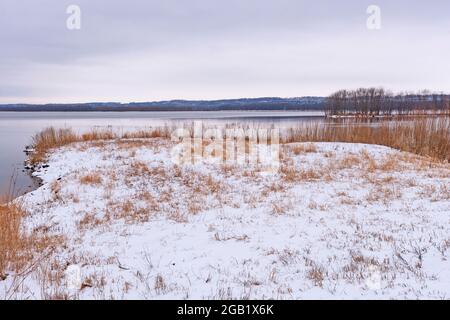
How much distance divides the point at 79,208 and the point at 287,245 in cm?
561

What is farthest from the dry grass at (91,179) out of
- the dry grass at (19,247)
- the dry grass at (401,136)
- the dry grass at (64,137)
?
the dry grass at (401,136)

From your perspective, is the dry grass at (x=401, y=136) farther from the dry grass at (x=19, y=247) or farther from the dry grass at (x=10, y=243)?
the dry grass at (x=10, y=243)

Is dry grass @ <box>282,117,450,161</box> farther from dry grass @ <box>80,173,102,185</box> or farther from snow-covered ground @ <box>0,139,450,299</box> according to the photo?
dry grass @ <box>80,173,102,185</box>

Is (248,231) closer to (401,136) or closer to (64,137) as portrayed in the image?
(401,136)

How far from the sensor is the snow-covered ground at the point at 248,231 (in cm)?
423

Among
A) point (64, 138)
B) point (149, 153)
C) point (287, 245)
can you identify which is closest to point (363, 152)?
point (149, 153)

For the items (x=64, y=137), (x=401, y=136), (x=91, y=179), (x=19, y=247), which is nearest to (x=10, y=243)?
(x=19, y=247)

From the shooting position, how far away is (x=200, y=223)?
720 centimetres

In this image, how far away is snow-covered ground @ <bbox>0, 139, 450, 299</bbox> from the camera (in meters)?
4.23

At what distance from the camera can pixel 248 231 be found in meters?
6.52

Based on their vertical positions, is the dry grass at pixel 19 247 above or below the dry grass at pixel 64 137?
below

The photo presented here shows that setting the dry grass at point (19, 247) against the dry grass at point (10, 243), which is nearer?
the dry grass at point (19, 247)

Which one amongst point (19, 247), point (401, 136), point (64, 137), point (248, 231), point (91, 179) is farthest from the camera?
point (64, 137)

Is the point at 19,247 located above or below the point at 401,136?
below
